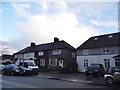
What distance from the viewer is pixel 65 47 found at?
4912 centimetres

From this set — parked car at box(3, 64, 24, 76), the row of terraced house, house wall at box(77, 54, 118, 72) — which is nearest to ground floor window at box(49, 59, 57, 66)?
the row of terraced house

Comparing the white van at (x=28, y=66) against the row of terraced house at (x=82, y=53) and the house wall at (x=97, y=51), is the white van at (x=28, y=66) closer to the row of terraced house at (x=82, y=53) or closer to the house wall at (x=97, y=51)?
the row of terraced house at (x=82, y=53)

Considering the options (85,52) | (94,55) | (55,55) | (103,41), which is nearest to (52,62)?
(55,55)

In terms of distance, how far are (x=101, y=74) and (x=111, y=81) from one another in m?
10.6

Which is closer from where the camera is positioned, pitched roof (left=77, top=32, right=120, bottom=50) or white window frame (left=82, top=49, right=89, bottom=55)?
pitched roof (left=77, top=32, right=120, bottom=50)

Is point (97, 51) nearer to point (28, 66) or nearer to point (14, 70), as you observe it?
point (28, 66)

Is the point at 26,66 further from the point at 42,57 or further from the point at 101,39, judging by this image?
the point at 42,57

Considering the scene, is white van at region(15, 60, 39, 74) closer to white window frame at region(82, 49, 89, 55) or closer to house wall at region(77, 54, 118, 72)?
house wall at region(77, 54, 118, 72)

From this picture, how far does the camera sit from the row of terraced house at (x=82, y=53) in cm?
3812

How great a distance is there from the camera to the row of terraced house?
3812cm

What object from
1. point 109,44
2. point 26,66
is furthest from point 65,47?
point 26,66

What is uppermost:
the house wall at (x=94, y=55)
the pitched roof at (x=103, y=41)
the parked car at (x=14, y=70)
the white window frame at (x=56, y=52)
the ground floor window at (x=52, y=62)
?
the pitched roof at (x=103, y=41)

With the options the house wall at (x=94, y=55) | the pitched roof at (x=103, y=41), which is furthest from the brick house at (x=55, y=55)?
the pitched roof at (x=103, y=41)

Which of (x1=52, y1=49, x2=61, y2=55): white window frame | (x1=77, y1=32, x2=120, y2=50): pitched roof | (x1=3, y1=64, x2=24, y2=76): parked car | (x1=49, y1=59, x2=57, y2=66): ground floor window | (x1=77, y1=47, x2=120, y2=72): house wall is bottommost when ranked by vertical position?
(x1=3, y1=64, x2=24, y2=76): parked car
